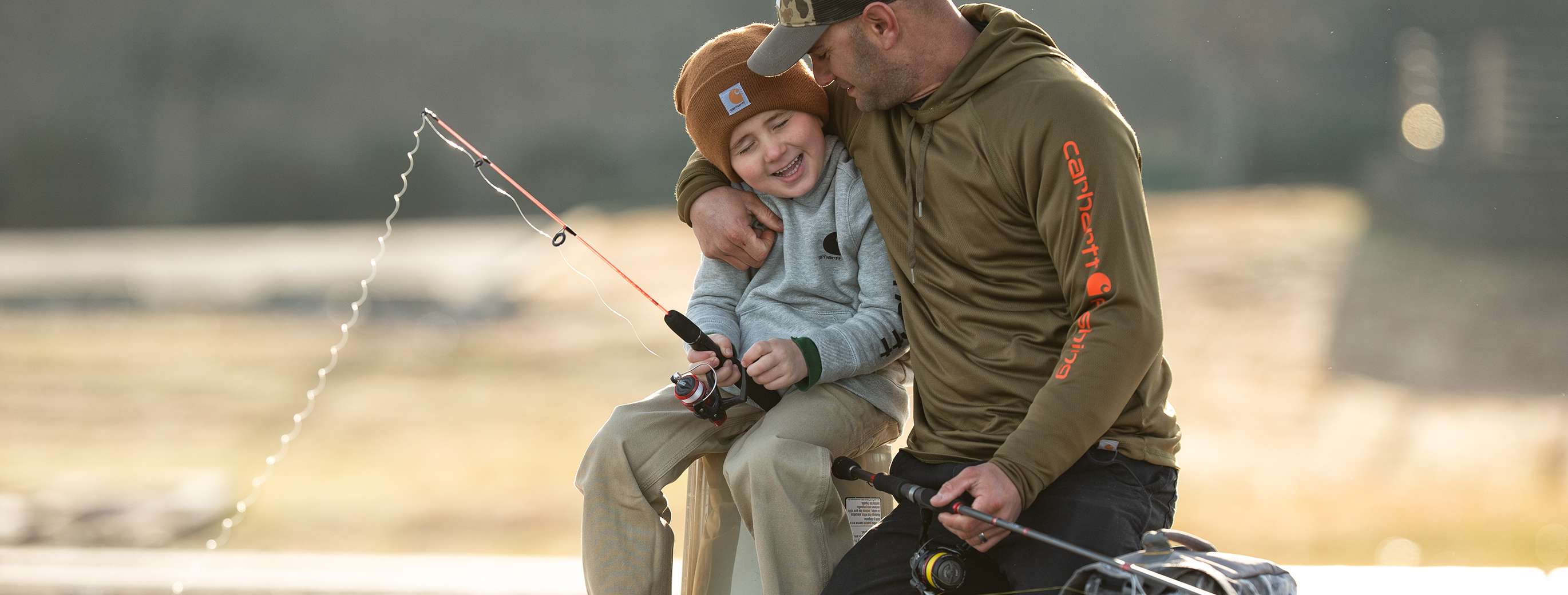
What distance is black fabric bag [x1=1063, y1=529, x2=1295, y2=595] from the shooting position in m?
1.40

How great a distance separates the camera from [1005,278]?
1693 millimetres

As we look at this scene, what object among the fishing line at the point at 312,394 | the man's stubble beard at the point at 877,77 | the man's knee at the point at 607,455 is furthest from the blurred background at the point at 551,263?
the man's stubble beard at the point at 877,77

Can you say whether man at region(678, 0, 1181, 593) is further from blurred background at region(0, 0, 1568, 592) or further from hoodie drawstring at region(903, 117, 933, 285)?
blurred background at region(0, 0, 1568, 592)

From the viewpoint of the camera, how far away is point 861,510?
195 cm

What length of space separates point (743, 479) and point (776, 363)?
0.55 feet

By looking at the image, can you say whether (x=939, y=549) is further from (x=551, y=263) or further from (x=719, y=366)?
(x=551, y=263)

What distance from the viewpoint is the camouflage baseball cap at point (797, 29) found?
5.46 ft

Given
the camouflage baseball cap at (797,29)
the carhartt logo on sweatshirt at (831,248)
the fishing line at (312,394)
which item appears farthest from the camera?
the fishing line at (312,394)

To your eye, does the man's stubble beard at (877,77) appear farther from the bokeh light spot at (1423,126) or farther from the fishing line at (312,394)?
the bokeh light spot at (1423,126)

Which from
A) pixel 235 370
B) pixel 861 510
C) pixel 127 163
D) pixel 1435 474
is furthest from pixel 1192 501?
pixel 127 163

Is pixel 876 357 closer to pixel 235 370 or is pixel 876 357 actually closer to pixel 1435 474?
pixel 1435 474

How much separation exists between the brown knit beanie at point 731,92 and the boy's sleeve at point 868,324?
0.17 metres

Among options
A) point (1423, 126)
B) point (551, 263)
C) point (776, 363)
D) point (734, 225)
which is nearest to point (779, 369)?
point (776, 363)

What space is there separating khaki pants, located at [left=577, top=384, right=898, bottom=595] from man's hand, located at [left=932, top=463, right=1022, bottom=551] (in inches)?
10.7
